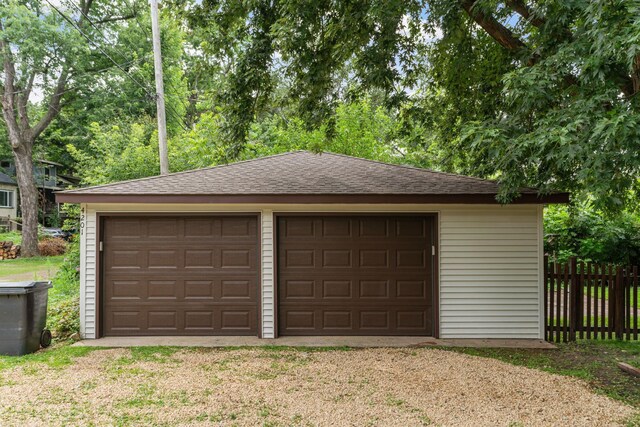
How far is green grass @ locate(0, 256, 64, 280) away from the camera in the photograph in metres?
15.0

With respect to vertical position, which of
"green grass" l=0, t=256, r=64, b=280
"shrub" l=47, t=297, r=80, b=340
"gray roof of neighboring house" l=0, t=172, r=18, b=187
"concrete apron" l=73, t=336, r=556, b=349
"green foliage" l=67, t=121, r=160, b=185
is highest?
"gray roof of neighboring house" l=0, t=172, r=18, b=187

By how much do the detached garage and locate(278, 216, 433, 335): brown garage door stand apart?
16 millimetres

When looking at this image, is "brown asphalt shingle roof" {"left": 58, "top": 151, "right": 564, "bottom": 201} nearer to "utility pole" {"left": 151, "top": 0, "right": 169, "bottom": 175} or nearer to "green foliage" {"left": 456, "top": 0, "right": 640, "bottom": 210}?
"green foliage" {"left": 456, "top": 0, "right": 640, "bottom": 210}

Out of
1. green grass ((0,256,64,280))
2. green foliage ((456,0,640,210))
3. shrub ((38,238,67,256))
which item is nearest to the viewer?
green foliage ((456,0,640,210))

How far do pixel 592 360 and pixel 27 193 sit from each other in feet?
77.5

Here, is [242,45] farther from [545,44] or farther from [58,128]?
[58,128]

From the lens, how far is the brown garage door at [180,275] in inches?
281

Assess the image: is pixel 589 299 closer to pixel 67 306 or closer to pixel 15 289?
pixel 15 289

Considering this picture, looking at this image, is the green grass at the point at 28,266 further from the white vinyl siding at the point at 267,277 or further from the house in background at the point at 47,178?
the house in background at the point at 47,178

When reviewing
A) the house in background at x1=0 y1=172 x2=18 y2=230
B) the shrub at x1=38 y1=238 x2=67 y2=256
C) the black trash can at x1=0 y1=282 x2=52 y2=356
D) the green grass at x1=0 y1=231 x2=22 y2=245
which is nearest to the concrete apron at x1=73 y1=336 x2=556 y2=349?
the black trash can at x1=0 y1=282 x2=52 y2=356

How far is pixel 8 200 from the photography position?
29531mm

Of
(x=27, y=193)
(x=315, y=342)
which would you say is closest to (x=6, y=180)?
(x=27, y=193)

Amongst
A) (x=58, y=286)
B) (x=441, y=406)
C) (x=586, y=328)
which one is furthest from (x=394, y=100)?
(x=58, y=286)

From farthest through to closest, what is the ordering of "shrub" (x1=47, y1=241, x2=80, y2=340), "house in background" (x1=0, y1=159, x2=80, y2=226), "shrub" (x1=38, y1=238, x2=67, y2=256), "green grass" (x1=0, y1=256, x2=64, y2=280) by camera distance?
"house in background" (x1=0, y1=159, x2=80, y2=226)
"shrub" (x1=38, y1=238, x2=67, y2=256)
"green grass" (x1=0, y1=256, x2=64, y2=280)
"shrub" (x1=47, y1=241, x2=80, y2=340)
